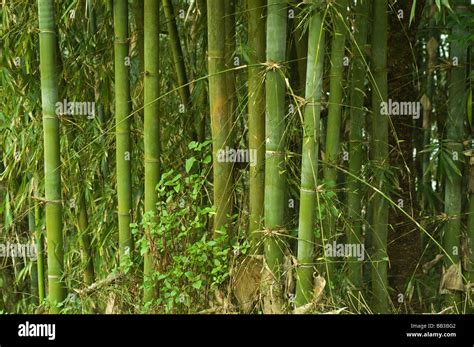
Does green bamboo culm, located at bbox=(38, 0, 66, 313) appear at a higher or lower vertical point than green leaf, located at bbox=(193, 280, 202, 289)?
higher

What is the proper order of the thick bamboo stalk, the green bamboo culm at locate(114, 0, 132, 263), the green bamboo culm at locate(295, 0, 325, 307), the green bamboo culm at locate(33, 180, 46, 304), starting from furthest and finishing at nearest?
the green bamboo culm at locate(33, 180, 46, 304) < the thick bamboo stalk < the green bamboo culm at locate(114, 0, 132, 263) < the green bamboo culm at locate(295, 0, 325, 307)

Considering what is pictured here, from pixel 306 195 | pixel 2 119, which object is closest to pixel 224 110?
pixel 306 195

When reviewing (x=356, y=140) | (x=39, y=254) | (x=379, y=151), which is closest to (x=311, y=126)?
(x=356, y=140)

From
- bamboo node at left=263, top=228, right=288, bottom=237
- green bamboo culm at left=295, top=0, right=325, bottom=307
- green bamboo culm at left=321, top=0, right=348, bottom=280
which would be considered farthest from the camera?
green bamboo culm at left=321, top=0, right=348, bottom=280

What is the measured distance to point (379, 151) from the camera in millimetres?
3746

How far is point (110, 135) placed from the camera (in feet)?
12.9

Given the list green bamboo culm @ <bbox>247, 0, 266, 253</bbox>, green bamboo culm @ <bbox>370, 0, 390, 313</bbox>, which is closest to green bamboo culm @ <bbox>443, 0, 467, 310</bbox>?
green bamboo culm @ <bbox>370, 0, 390, 313</bbox>

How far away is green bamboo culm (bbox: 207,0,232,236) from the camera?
3.35 metres

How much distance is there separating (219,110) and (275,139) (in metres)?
0.43

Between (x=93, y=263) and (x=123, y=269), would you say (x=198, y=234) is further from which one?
(x=93, y=263)

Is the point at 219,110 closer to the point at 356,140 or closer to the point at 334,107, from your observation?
the point at 334,107

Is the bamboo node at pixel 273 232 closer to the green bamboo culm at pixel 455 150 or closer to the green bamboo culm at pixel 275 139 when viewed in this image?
the green bamboo culm at pixel 275 139

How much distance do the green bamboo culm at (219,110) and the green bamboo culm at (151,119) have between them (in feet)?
0.82

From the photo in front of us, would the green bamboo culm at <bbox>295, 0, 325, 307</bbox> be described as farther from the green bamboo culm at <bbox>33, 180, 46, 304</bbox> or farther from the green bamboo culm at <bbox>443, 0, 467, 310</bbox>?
the green bamboo culm at <bbox>33, 180, 46, 304</bbox>
